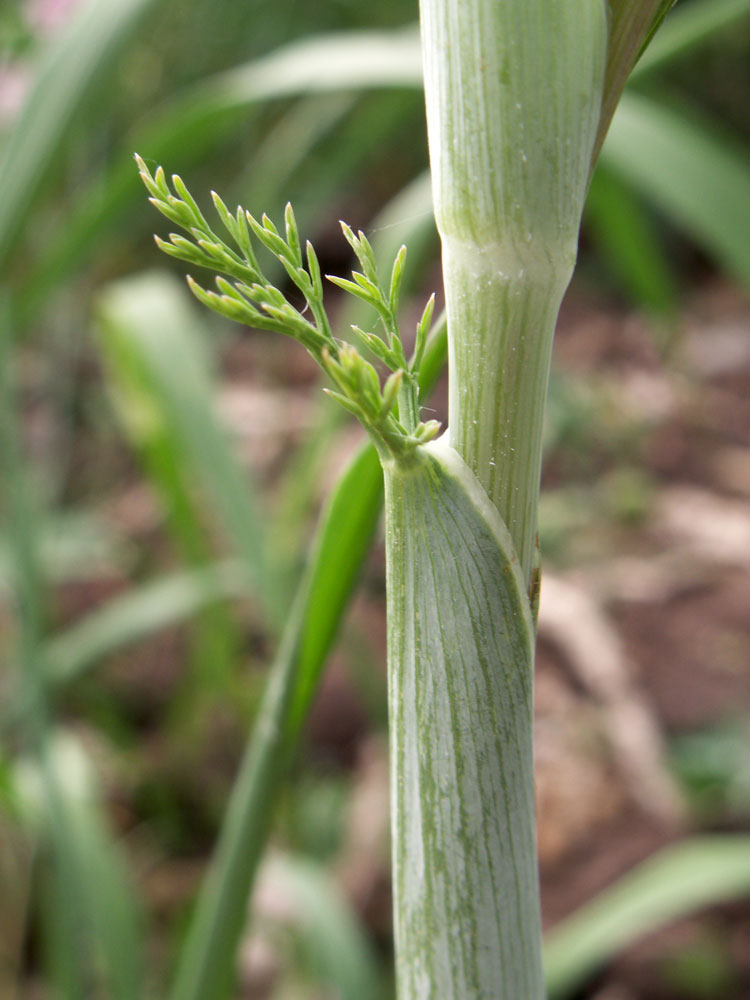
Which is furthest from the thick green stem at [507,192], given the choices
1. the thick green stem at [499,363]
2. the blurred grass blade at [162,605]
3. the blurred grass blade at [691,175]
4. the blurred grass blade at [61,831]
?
the blurred grass blade at [162,605]

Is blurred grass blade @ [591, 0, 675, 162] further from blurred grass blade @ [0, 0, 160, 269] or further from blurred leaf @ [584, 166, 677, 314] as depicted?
blurred leaf @ [584, 166, 677, 314]

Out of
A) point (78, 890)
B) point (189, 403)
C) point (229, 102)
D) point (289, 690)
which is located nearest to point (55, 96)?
point (229, 102)

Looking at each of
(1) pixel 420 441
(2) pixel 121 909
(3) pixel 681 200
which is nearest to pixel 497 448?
(1) pixel 420 441

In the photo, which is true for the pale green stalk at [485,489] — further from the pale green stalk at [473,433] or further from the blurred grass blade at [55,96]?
the blurred grass blade at [55,96]

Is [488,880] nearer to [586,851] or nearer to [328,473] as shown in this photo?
[586,851]

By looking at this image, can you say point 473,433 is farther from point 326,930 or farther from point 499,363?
point 326,930

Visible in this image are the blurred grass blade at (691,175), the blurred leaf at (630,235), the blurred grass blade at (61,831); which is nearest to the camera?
the blurred grass blade at (691,175)
